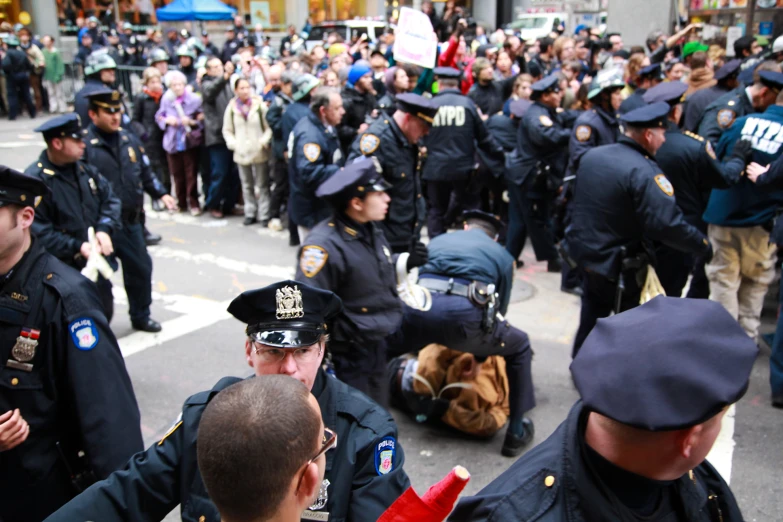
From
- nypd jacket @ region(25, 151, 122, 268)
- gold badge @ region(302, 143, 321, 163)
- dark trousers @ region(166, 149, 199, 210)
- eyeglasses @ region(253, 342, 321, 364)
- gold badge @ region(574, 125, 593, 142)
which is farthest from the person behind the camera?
dark trousers @ region(166, 149, 199, 210)

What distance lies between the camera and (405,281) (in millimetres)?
4520

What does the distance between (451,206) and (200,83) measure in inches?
190

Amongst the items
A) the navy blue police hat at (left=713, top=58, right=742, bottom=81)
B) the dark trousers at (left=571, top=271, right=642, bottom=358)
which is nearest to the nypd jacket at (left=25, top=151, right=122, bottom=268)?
the dark trousers at (left=571, top=271, right=642, bottom=358)

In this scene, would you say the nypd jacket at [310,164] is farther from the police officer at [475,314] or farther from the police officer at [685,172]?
the police officer at [685,172]

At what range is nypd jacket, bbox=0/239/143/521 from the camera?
278 centimetres

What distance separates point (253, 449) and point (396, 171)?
A: 4.85m

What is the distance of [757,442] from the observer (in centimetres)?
480

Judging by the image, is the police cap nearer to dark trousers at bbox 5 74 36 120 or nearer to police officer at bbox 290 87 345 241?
police officer at bbox 290 87 345 241

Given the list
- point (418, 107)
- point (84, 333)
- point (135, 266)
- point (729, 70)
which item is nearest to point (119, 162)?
point (135, 266)

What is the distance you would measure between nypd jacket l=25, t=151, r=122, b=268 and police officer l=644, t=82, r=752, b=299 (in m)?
4.30

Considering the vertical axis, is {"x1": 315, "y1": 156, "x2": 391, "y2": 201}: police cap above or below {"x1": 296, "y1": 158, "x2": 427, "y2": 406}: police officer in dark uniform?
above

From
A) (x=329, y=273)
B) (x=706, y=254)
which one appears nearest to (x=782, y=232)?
(x=706, y=254)

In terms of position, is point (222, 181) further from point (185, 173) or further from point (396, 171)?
point (396, 171)

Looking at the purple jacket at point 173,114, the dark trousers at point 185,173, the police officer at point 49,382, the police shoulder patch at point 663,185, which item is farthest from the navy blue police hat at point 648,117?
the dark trousers at point 185,173
